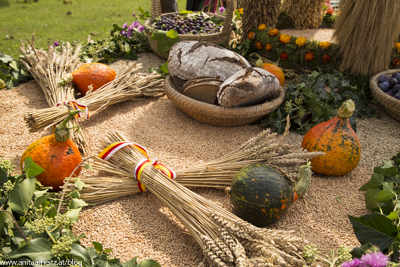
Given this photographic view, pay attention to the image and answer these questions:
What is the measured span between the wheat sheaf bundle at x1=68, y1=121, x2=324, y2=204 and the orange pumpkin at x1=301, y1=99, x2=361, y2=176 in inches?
11.0

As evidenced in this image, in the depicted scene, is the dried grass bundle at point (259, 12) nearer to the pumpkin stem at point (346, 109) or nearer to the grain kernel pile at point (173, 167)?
the grain kernel pile at point (173, 167)

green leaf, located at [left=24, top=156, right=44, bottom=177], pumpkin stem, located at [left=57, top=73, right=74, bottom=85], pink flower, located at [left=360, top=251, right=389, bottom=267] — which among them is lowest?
green leaf, located at [left=24, top=156, right=44, bottom=177]

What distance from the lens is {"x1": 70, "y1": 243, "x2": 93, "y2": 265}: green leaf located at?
4.14ft

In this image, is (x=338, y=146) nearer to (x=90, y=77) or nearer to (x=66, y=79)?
(x=90, y=77)

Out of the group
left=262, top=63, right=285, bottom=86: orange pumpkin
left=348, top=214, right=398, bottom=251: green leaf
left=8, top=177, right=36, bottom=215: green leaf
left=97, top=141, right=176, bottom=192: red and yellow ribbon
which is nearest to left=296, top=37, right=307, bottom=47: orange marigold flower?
left=262, top=63, right=285, bottom=86: orange pumpkin

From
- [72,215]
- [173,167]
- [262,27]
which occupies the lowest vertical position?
[173,167]

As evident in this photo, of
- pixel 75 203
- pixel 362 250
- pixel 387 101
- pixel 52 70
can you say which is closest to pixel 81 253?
pixel 75 203

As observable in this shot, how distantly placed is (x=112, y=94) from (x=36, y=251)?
1890 millimetres

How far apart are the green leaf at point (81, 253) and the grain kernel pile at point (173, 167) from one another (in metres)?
0.28

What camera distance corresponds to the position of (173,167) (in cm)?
221

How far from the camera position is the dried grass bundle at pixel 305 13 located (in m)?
4.40

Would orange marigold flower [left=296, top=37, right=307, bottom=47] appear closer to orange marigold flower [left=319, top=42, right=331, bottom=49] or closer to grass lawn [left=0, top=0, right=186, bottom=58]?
orange marigold flower [left=319, top=42, right=331, bottom=49]

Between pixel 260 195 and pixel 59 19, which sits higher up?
pixel 59 19

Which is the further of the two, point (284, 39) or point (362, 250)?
point (284, 39)
